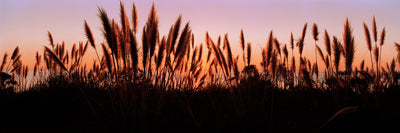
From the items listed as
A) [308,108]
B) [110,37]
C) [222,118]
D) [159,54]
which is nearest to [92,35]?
[110,37]

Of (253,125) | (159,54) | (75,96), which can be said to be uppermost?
(159,54)

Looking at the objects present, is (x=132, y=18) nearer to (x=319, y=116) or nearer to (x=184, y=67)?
(x=184, y=67)

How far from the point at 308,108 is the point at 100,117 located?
2775 mm

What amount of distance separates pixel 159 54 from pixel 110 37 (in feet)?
1.67

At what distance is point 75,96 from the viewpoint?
3.65 m

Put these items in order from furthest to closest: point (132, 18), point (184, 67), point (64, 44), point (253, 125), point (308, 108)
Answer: point (64, 44), point (184, 67), point (308, 108), point (132, 18), point (253, 125)

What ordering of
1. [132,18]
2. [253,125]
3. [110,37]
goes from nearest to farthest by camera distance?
[253,125]
[110,37]
[132,18]

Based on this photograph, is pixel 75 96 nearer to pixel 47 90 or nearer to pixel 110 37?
pixel 47 90

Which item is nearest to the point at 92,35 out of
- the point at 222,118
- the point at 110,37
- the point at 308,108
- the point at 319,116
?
the point at 110,37

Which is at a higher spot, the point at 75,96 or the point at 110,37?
the point at 110,37

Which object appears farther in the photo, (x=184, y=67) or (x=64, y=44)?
(x=64, y=44)

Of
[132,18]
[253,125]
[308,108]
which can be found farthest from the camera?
[308,108]

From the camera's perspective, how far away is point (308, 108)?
3449 mm

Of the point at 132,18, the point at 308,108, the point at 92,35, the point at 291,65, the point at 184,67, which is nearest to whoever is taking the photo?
the point at 132,18
